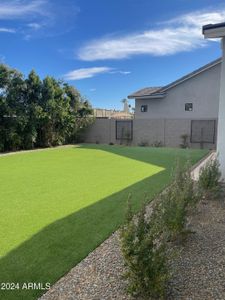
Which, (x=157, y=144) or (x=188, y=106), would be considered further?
(x=188, y=106)

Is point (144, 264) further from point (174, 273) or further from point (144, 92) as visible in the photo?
point (144, 92)

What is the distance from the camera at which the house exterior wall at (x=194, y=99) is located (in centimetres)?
2034

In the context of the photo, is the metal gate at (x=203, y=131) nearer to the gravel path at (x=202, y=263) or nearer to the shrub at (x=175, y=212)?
the gravel path at (x=202, y=263)

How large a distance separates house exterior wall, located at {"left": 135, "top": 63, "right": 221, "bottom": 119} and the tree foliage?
6.67 meters

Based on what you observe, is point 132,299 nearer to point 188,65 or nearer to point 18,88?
point 18,88

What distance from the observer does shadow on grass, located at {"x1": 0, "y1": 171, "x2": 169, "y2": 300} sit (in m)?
2.86

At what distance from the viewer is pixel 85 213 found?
4766mm

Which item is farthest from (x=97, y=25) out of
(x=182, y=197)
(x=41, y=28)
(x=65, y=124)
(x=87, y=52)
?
(x=182, y=197)

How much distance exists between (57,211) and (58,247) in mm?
1431

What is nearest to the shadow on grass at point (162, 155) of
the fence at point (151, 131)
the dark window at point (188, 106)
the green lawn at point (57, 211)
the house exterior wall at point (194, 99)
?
the green lawn at point (57, 211)

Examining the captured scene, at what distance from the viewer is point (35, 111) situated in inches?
596

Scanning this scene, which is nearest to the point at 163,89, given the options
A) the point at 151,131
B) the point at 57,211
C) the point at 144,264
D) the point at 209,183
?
the point at 151,131

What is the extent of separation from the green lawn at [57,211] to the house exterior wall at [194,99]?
42.5ft

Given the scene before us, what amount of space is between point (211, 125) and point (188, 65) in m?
6.50
